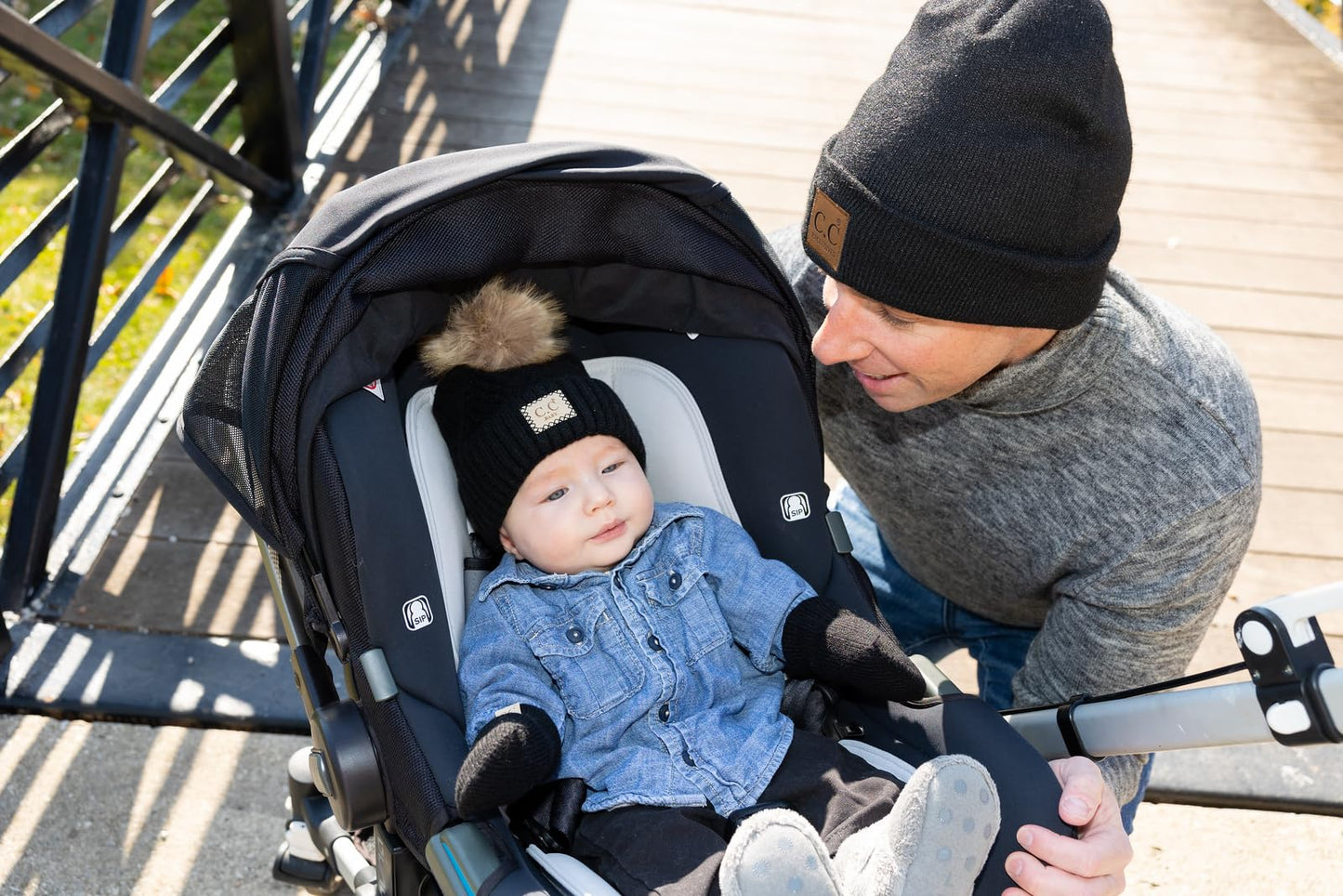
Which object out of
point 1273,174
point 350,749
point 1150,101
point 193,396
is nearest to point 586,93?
point 1150,101

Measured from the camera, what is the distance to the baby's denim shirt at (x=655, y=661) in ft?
5.42

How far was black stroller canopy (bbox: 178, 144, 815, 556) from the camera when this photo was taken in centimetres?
160

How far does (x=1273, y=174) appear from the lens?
179 inches

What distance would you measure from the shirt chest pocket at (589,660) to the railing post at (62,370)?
4.81 ft

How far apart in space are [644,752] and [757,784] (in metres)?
0.16

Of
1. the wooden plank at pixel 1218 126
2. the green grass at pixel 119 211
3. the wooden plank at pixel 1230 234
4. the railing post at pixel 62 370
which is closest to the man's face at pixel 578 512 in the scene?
the railing post at pixel 62 370

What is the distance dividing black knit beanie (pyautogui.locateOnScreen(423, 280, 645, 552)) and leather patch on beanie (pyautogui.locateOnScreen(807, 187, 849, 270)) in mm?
430

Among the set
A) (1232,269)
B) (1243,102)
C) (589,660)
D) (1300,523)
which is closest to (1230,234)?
(1232,269)

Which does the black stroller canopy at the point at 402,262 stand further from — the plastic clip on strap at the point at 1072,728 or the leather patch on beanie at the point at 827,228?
the plastic clip on strap at the point at 1072,728

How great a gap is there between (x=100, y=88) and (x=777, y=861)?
95.3 inches

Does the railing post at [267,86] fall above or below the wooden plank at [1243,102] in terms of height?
above

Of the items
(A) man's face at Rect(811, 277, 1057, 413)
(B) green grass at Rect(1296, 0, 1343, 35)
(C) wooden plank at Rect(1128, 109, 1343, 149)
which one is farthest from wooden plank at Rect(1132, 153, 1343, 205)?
(A) man's face at Rect(811, 277, 1057, 413)

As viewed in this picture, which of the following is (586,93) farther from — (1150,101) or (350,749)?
(350,749)

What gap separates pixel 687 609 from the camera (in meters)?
1.85
